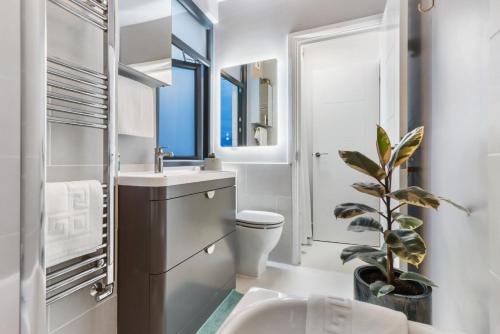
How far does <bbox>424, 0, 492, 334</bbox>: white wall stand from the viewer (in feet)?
2.64

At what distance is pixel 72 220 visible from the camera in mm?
927

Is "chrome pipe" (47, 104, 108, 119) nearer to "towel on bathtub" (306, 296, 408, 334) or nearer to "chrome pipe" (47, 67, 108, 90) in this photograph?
"chrome pipe" (47, 67, 108, 90)

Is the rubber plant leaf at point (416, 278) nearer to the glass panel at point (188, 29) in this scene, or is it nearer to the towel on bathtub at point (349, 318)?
the towel on bathtub at point (349, 318)

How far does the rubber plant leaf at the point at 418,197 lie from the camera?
2.66 feet

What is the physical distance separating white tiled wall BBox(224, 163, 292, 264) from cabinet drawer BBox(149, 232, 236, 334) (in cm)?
65

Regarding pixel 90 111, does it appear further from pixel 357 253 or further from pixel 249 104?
pixel 249 104

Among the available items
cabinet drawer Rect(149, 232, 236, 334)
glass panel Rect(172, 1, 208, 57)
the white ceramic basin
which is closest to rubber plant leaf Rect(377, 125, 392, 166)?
the white ceramic basin

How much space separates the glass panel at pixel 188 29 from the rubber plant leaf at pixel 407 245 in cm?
225

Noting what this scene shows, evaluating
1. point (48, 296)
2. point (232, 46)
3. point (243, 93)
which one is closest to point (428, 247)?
point (48, 296)

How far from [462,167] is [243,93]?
1974 mm

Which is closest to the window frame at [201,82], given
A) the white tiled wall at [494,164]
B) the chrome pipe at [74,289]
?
the chrome pipe at [74,289]

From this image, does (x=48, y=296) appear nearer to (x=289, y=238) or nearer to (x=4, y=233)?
(x=4, y=233)

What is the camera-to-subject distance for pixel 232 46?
2.54 metres

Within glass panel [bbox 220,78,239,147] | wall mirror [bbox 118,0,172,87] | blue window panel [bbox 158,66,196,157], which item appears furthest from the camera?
glass panel [bbox 220,78,239,147]
